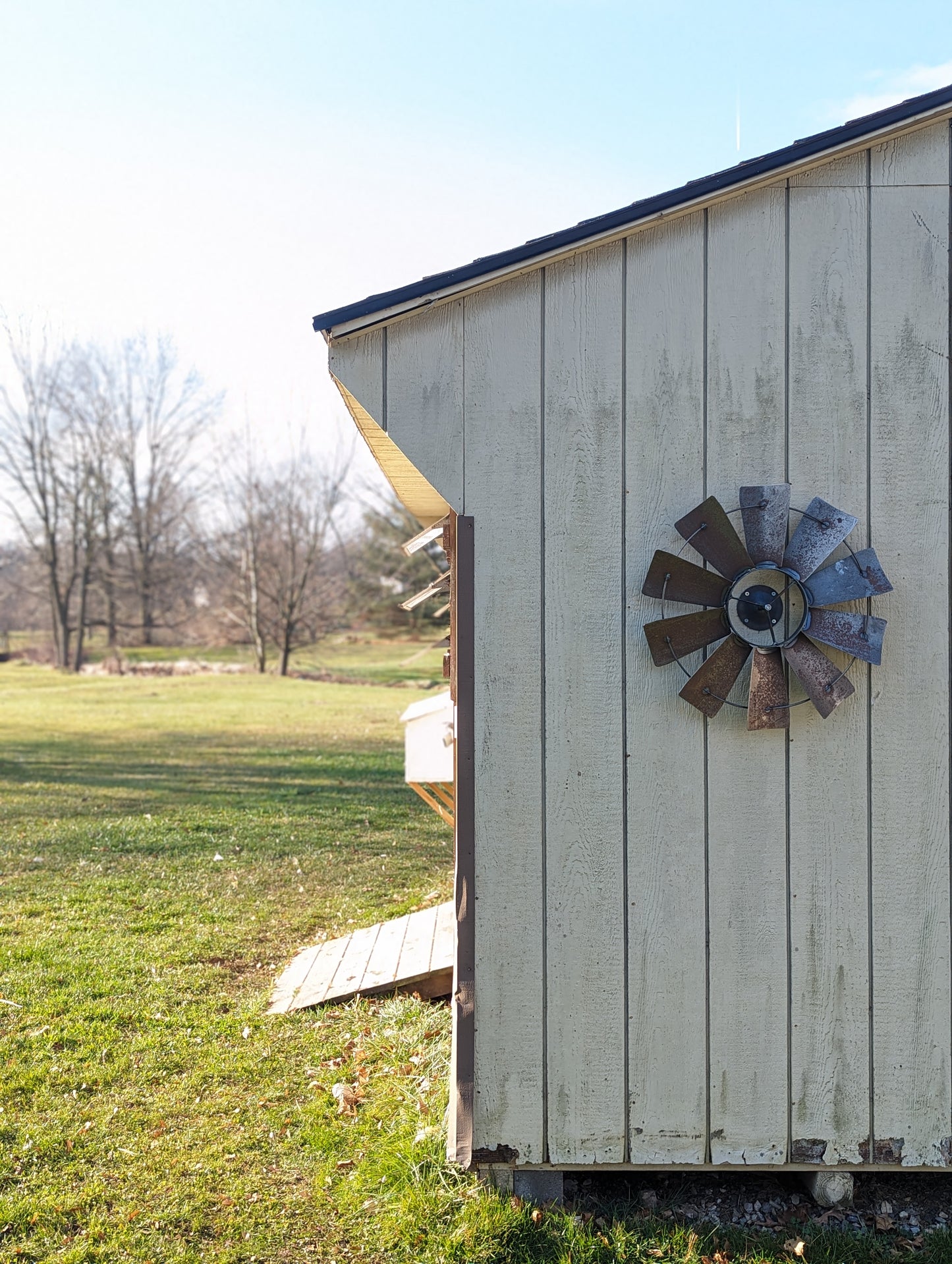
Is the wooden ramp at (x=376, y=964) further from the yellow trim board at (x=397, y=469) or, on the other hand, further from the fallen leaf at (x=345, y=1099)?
the yellow trim board at (x=397, y=469)

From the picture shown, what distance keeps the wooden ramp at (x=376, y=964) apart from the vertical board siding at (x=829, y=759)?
207cm

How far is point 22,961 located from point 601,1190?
141 inches

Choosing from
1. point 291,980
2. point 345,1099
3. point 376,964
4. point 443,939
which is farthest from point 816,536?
point 291,980

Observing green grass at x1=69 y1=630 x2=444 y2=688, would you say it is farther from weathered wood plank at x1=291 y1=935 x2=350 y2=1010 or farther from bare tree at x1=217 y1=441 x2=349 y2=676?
weathered wood plank at x1=291 y1=935 x2=350 y2=1010

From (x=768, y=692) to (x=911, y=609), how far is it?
1.79 feet

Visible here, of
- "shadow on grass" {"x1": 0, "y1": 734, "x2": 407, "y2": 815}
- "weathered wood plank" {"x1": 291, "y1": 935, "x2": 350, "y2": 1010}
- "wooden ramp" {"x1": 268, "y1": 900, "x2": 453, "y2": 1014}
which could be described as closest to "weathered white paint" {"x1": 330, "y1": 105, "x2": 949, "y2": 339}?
"wooden ramp" {"x1": 268, "y1": 900, "x2": 453, "y2": 1014}

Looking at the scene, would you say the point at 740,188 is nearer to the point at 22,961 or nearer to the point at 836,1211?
the point at 836,1211

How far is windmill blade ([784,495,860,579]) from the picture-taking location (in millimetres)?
2871

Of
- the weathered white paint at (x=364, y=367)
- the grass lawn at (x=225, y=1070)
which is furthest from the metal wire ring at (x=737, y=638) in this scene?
the grass lawn at (x=225, y=1070)

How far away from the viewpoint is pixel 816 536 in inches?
114

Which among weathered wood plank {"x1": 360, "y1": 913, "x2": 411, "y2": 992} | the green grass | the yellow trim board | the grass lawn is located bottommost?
the grass lawn

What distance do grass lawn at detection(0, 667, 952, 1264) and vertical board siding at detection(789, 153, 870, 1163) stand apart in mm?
455

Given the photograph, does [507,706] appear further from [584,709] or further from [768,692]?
[768,692]

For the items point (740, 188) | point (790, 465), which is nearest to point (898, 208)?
point (740, 188)
